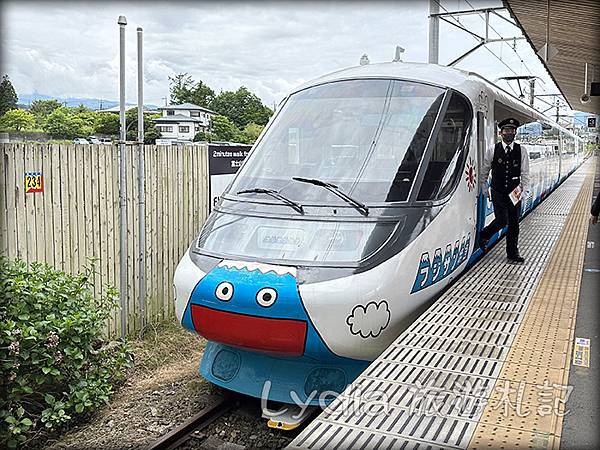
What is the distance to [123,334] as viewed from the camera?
6.61 m

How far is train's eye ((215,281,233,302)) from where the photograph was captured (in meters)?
4.38

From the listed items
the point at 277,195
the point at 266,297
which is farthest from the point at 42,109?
the point at 266,297

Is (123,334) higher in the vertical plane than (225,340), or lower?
lower

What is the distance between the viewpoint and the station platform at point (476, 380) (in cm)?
293

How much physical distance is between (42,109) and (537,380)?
6018mm

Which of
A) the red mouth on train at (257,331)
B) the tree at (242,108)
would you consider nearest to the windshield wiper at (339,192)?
the red mouth on train at (257,331)

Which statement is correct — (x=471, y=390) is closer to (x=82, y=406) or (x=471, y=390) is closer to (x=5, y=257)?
(x=82, y=406)

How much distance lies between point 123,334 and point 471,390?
4.28 metres

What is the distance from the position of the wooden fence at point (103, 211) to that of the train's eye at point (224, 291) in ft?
6.74

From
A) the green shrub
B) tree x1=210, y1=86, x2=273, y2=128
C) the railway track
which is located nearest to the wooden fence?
the green shrub

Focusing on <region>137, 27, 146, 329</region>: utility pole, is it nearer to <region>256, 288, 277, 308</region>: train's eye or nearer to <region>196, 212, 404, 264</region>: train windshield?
<region>196, 212, 404, 264</region>: train windshield

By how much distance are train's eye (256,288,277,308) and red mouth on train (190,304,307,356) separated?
11 centimetres

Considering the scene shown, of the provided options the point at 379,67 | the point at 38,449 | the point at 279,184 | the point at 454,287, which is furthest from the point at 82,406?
the point at 379,67

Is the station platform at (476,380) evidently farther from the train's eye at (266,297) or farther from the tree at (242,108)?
the tree at (242,108)
